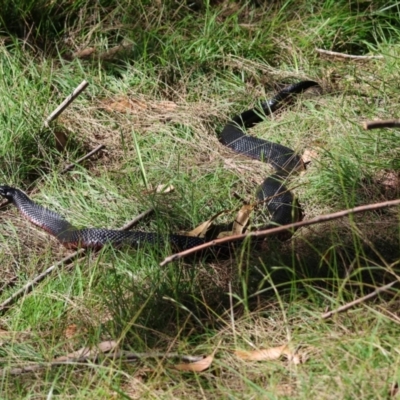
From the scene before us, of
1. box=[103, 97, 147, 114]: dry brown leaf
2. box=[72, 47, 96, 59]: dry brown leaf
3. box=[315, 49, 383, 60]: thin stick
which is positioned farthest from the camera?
box=[72, 47, 96, 59]: dry brown leaf

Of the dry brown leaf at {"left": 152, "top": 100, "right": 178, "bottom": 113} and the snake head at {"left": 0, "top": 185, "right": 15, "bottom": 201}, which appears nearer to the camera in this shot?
the snake head at {"left": 0, "top": 185, "right": 15, "bottom": 201}

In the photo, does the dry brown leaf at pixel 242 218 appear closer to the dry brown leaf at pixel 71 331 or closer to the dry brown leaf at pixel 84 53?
the dry brown leaf at pixel 71 331

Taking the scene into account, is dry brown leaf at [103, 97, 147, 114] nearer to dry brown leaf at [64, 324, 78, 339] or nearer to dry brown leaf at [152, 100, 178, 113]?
dry brown leaf at [152, 100, 178, 113]

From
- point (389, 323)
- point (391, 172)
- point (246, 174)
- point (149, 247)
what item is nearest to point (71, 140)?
point (246, 174)

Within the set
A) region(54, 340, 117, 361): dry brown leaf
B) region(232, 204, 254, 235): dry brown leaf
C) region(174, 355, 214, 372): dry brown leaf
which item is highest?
region(54, 340, 117, 361): dry brown leaf

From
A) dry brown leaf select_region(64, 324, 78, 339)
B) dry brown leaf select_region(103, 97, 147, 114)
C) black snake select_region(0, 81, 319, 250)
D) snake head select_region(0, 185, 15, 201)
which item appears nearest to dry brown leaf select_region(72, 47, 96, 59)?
dry brown leaf select_region(103, 97, 147, 114)

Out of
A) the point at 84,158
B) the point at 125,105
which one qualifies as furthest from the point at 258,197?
the point at 125,105

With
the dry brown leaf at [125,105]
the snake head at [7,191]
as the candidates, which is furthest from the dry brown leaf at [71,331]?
the dry brown leaf at [125,105]
